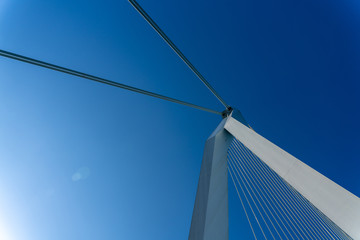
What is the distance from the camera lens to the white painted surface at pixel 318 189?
143 centimetres

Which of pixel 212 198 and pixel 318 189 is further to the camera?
pixel 212 198

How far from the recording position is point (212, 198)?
262cm

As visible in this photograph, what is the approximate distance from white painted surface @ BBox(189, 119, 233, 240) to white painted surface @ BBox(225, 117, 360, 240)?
78 centimetres

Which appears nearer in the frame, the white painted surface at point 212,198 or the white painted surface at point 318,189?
the white painted surface at point 318,189

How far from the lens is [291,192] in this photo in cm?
305

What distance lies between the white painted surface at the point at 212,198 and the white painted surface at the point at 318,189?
0.78 meters

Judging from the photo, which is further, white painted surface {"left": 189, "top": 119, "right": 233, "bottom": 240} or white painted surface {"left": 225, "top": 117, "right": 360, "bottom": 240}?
white painted surface {"left": 189, "top": 119, "right": 233, "bottom": 240}

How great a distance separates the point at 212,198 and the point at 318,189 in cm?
131

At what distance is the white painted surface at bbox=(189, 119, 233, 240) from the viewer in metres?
2.24

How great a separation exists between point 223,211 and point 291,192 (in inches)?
50.7

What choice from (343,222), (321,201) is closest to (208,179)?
(321,201)

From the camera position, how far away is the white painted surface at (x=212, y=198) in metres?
2.24

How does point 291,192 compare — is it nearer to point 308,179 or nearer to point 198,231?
point 308,179

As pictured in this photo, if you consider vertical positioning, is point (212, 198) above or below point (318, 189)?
above
